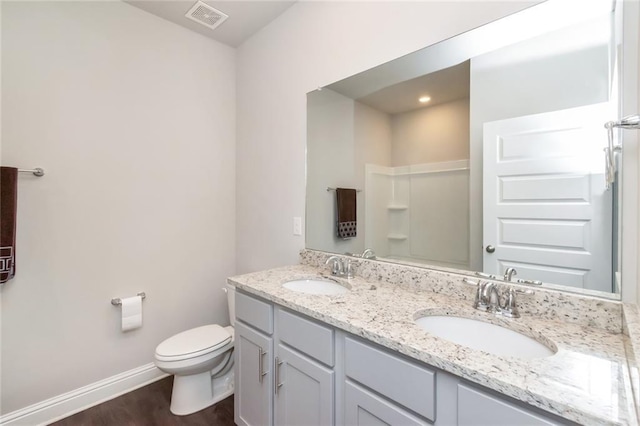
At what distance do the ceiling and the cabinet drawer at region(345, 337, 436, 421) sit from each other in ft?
7.16

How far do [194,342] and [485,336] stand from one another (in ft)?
5.26

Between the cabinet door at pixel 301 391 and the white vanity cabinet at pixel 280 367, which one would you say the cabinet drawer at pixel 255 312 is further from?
the cabinet door at pixel 301 391

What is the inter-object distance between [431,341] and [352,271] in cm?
86

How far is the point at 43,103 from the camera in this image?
170cm

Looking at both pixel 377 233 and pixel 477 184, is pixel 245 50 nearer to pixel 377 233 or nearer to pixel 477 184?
pixel 377 233

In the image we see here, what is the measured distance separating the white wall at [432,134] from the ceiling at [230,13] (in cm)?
128

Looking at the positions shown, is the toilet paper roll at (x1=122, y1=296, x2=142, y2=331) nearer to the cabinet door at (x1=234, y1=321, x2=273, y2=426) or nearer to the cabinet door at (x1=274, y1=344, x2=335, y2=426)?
the cabinet door at (x1=234, y1=321, x2=273, y2=426)

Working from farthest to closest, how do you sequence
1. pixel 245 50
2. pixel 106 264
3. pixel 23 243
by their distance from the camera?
pixel 245 50
pixel 106 264
pixel 23 243

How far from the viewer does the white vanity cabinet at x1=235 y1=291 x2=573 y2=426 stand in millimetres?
740

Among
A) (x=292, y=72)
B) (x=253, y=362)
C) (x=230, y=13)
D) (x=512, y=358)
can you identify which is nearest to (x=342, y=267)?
(x=253, y=362)

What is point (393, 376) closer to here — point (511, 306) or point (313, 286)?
point (511, 306)

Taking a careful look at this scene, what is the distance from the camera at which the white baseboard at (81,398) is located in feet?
5.38

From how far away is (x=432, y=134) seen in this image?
1447 mm

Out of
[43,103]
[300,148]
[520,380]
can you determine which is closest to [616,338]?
[520,380]
